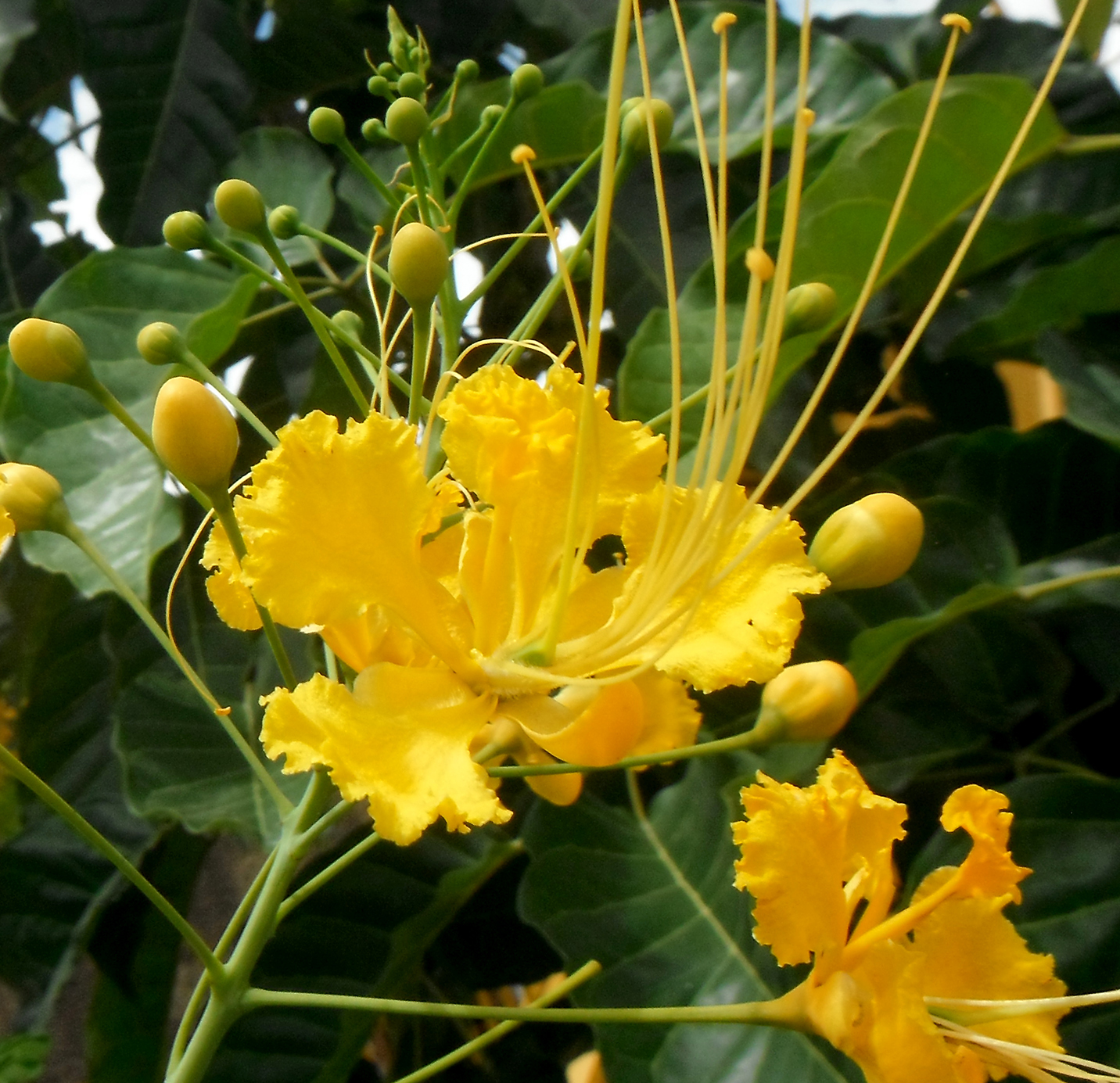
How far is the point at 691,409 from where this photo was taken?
687mm

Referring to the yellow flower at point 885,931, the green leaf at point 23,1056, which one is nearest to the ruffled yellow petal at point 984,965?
the yellow flower at point 885,931

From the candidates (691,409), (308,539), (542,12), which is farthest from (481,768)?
(542,12)

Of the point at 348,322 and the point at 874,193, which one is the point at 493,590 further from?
the point at 874,193

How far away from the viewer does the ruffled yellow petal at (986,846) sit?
0.43 m

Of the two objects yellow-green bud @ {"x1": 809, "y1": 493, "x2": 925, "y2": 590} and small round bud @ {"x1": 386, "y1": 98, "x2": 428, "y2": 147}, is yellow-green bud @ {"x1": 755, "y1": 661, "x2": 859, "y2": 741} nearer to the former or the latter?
yellow-green bud @ {"x1": 809, "y1": 493, "x2": 925, "y2": 590}

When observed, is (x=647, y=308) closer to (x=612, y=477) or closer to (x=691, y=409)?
(x=691, y=409)

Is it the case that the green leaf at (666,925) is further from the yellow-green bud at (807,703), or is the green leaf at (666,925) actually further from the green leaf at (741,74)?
the green leaf at (741,74)

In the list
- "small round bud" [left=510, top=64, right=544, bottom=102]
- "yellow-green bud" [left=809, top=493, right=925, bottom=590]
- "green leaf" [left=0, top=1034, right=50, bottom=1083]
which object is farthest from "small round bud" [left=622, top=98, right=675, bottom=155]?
"green leaf" [left=0, top=1034, right=50, bottom=1083]

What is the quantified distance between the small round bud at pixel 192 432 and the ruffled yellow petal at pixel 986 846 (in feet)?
1.06

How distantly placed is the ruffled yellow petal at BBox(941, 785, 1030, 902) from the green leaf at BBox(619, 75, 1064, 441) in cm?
30

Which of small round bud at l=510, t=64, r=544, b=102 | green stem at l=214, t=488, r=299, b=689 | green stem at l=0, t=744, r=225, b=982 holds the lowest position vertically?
green stem at l=0, t=744, r=225, b=982

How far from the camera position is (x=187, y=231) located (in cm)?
50

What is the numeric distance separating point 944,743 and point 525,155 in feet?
1.67

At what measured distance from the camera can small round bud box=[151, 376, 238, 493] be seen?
382 millimetres
